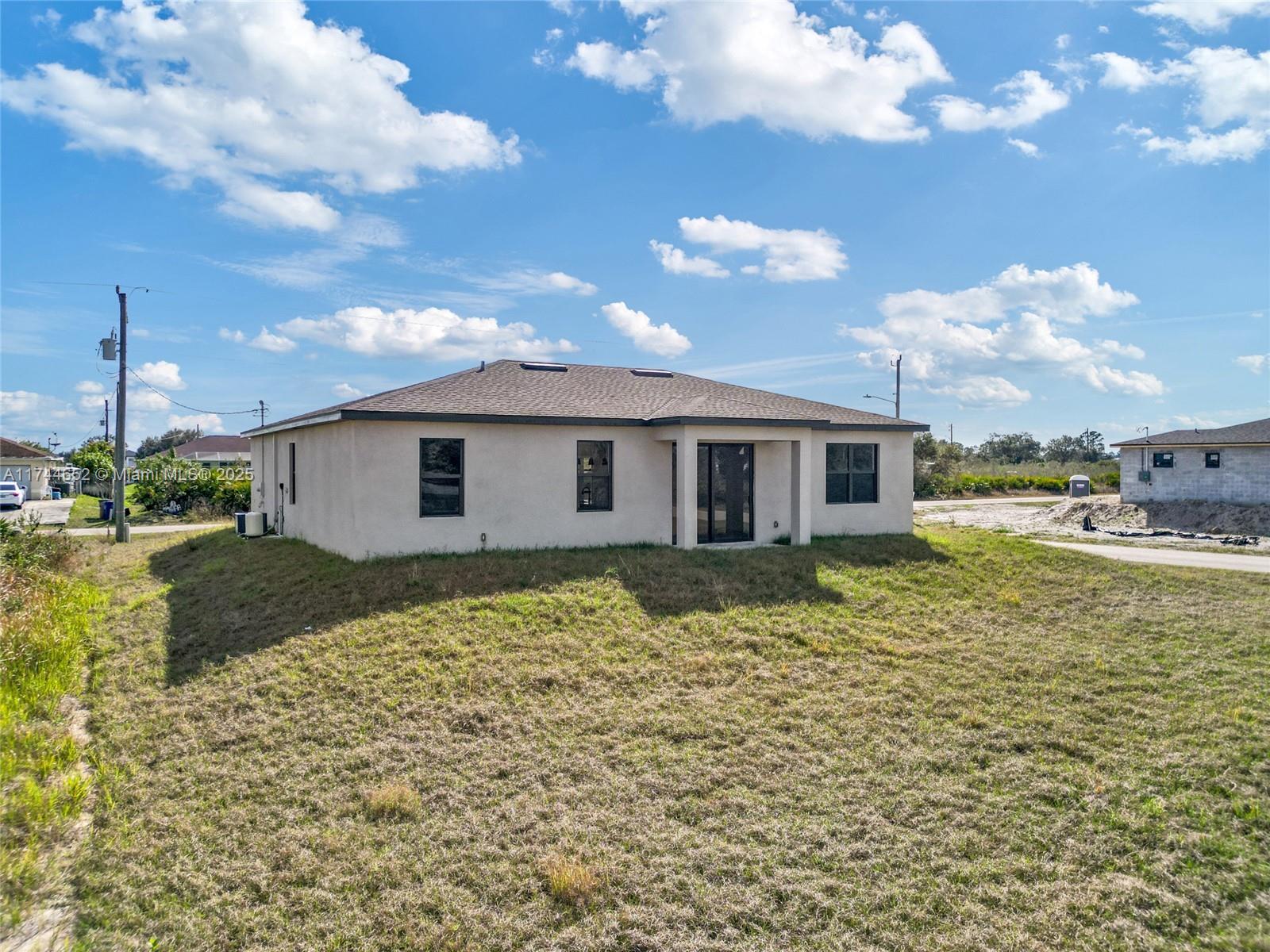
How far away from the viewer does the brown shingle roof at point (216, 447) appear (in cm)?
6406

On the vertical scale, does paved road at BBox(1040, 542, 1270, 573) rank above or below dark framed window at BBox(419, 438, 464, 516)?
below

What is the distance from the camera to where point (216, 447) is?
6581 cm

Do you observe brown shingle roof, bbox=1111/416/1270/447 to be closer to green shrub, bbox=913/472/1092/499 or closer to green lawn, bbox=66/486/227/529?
green shrub, bbox=913/472/1092/499

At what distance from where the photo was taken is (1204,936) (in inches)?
171

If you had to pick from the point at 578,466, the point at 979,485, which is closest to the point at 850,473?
the point at 578,466

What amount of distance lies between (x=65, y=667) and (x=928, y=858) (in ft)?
32.1

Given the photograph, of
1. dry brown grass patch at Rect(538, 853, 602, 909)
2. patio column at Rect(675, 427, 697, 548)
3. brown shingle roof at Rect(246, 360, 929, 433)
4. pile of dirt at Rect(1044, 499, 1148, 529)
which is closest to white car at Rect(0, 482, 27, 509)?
brown shingle roof at Rect(246, 360, 929, 433)

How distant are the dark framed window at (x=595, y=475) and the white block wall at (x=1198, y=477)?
2534 cm

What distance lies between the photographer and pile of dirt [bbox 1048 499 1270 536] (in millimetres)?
24219

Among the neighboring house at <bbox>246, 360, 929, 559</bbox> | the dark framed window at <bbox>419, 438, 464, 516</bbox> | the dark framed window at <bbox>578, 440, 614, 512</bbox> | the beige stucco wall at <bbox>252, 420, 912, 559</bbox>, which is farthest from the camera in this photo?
the dark framed window at <bbox>578, 440, 614, 512</bbox>

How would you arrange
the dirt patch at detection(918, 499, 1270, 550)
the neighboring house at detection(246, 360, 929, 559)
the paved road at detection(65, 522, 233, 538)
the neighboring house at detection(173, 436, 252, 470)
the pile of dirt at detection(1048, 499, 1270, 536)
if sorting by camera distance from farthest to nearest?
the neighboring house at detection(173, 436, 252, 470) < the pile of dirt at detection(1048, 499, 1270, 536) < the dirt patch at detection(918, 499, 1270, 550) < the paved road at detection(65, 522, 233, 538) < the neighboring house at detection(246, 360, 929, 559)

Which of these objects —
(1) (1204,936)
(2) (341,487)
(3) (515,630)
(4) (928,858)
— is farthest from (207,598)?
(1) (1204,936)

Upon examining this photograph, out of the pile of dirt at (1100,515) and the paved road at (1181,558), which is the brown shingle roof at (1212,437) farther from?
the paved road at (1181,558)

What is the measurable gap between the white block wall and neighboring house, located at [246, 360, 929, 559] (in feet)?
61.2
